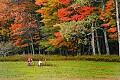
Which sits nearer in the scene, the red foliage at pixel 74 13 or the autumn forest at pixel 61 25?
the autumn forest at pixel 61 25

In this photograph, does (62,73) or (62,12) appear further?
(62,12)

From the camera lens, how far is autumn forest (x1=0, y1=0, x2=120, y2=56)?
137 feet

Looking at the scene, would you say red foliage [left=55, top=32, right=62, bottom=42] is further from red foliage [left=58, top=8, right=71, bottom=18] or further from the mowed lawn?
the mowed lawn

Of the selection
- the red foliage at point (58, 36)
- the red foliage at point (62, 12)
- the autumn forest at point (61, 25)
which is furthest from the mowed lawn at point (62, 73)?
the red foliage at point (62, 12)

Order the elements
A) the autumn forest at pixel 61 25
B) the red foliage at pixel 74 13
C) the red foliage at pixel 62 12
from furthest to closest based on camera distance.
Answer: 1. the red foliage at pixel 62 12
2. the red foliage at pixel 74 13
3. the autumn forest at pixel 61 25

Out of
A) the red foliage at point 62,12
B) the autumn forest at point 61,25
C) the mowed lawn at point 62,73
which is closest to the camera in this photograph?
the mowed lawn at point 62,73

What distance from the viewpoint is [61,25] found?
140 feet

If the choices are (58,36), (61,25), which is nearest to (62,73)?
(61,25)

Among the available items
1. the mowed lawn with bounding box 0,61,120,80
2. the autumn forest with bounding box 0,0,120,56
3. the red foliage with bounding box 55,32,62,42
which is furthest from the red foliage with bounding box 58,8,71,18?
the mowed lawn with bounding box 0,61,120,80

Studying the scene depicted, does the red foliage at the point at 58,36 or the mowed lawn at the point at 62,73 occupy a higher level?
the red foliage at the point at 58,36

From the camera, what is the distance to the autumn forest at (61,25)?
4191cm

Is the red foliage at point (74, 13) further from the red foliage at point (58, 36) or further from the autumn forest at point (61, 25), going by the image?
the red foliage at point (58, 36)

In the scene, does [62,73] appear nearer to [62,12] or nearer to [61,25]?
[61,25]

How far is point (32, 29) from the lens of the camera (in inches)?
2095
